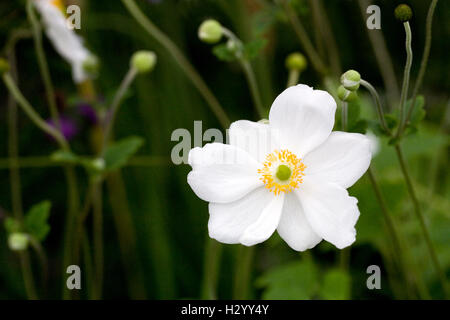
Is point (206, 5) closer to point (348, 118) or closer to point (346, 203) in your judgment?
point (348, 118)

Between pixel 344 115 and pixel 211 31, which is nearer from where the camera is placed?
pixel 344 115

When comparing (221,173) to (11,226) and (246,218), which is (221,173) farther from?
(11,226)

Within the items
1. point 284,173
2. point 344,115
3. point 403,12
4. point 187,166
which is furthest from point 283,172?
point 187,166

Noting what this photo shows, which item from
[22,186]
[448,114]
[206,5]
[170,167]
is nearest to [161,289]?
[170,167]

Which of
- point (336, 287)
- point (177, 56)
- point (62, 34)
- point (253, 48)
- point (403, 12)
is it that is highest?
point (62, 34)

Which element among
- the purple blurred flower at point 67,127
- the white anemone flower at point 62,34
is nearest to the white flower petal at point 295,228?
the white anemone flower at point 62,34

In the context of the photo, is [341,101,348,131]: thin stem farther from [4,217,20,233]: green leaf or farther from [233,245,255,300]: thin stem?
[4,217,20,233]: green leaf
